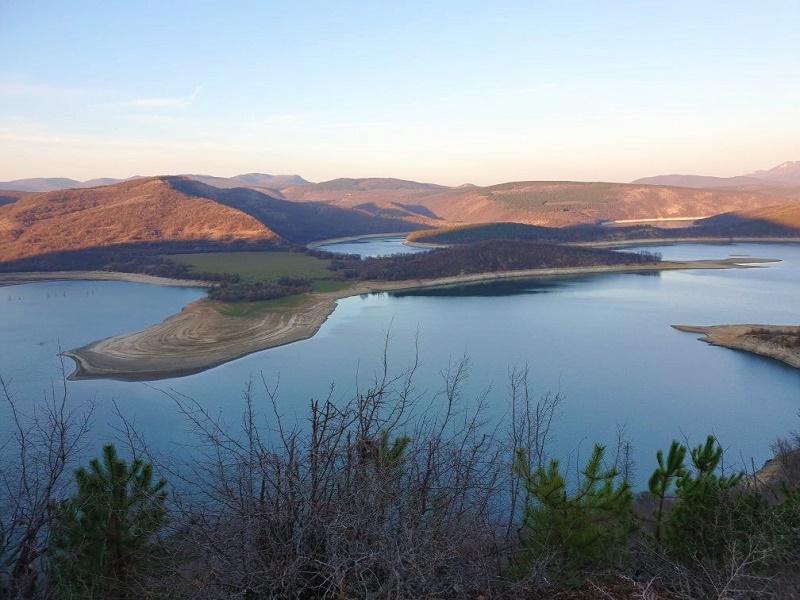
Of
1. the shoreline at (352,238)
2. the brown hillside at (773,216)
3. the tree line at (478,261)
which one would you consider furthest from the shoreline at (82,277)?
the brown hillside at (773,216)

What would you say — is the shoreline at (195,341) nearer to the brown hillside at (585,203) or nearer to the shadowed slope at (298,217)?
the shadowed slope at (298,217)

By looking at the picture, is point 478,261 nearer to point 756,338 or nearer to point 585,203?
point 756,338

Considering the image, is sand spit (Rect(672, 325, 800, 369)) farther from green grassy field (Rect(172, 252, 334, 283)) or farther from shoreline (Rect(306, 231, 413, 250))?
shoreline (Rect(306, 231, 413, 250))

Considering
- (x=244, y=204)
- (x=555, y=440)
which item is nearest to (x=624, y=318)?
(x=555, y=440)

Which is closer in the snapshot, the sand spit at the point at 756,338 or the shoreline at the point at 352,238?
the sand spit at the point at 756,338

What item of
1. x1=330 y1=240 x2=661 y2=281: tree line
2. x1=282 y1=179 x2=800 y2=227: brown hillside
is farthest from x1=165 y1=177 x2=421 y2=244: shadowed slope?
x1=330 y1=240 x2=661 y2=281: tree line
